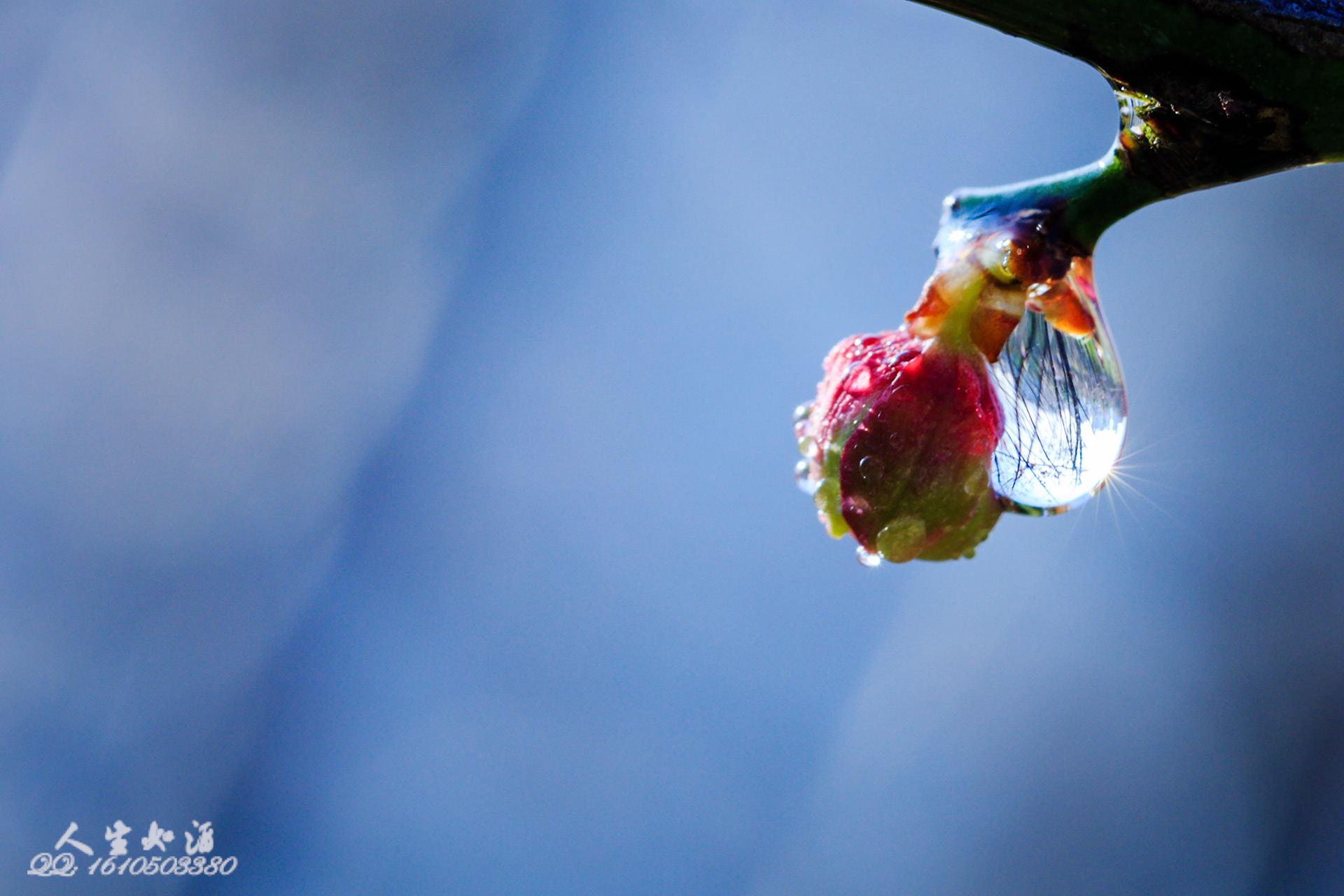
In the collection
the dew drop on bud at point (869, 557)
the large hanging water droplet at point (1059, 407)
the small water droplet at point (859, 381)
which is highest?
the large hanging water droplet at point (1059, 407)

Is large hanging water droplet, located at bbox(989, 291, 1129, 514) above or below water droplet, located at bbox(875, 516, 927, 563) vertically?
above

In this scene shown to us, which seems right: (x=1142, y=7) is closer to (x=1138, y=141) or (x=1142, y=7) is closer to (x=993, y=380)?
(x=1138, y=141)

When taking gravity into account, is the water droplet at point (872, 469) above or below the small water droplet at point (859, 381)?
below

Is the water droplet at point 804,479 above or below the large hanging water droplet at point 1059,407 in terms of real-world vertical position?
below

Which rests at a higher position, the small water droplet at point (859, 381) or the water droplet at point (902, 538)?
the small water droplet at point (859, 381)
